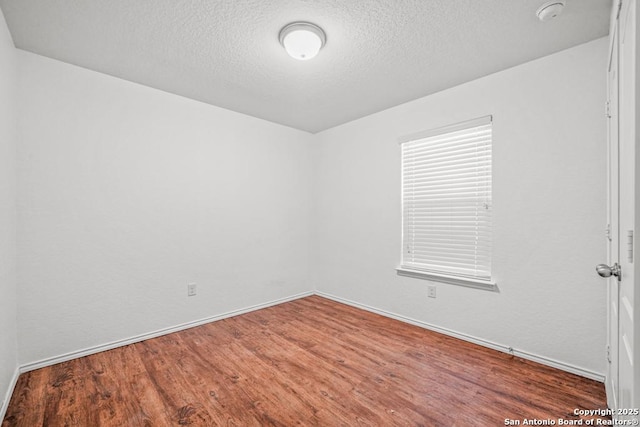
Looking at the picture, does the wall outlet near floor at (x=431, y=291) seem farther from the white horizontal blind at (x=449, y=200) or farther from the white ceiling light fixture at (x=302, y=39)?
the white ceiling light fixture at (x=302, y=39)

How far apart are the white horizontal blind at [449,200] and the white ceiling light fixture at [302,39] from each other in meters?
1.57

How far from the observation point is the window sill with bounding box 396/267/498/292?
257cm

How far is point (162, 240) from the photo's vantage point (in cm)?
293

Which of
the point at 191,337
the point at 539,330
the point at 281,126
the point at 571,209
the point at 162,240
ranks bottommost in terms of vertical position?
the point at 191,337

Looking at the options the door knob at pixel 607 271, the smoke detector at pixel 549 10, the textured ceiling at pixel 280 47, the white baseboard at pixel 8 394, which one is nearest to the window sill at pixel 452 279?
the door knob at pixel 607 271

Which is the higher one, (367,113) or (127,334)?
(367,113)

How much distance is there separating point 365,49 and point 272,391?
2564mm

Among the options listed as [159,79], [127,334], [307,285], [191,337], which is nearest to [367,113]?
[159,79]

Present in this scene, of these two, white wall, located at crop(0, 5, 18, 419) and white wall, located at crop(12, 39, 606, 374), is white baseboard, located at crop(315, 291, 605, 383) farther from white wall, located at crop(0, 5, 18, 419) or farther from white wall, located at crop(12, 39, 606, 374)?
white wall, located at crop(0, 5, 18, 419)

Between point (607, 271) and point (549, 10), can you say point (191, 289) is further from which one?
point (549, 10)

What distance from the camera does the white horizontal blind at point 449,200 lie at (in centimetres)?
266

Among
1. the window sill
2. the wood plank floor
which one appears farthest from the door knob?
the window sill

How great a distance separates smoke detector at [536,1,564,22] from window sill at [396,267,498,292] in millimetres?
1988

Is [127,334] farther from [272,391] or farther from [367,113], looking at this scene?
[367,113]
